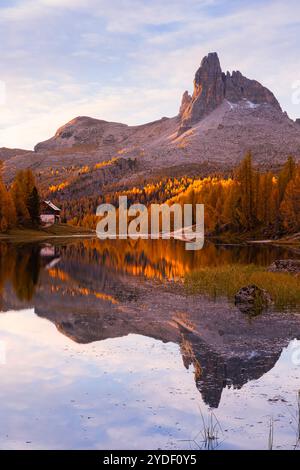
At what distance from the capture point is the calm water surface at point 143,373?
12.5m

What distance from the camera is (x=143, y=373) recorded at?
17422 millimetres

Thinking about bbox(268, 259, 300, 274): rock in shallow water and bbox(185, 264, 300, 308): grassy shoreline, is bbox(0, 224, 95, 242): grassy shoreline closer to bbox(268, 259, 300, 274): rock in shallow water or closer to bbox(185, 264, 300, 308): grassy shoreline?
bbox(268, 259, 300, 274): rock in shallow water

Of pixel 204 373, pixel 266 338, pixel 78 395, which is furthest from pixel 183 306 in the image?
pixel 78 395

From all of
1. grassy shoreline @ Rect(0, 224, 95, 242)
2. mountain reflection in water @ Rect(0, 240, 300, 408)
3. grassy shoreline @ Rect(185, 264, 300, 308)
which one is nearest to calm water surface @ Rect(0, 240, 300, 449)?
mountain reflection in water @ Rect(0, 240, 300, 408)

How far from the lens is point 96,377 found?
16.8 meters

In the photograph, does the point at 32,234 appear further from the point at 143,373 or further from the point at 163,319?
the point at 143,373

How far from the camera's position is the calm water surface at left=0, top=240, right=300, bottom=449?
12.5 meters

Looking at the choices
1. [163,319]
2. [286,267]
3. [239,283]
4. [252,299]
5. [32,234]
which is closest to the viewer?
[163,319]

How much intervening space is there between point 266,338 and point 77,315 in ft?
33.9

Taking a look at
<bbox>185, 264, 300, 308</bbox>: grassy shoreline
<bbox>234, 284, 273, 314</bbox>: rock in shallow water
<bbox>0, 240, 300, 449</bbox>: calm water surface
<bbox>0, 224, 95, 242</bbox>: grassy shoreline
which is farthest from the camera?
<bbox>0, 224, 95, 242</bbox>: grassy shoreline

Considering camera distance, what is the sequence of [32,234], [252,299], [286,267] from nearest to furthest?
[252,299] → [286,267] → [32,234]

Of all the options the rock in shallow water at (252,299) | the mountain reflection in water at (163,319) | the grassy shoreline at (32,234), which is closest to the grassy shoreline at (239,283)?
the rock in shallow water at (252,299)

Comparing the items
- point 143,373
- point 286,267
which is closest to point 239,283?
point 286,267
